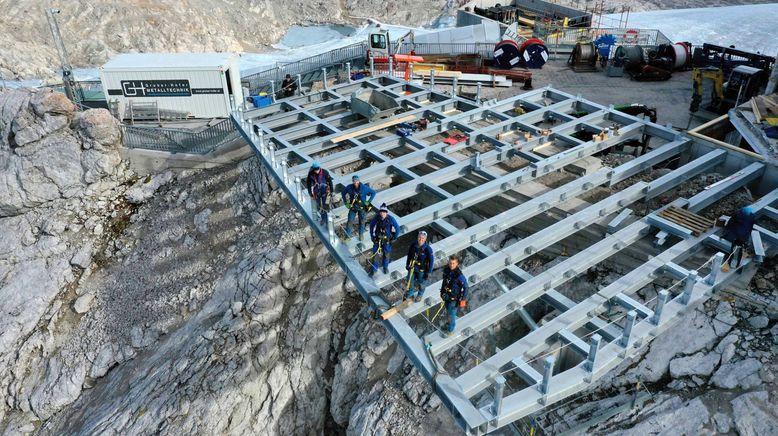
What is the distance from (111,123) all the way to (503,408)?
23.0 meters

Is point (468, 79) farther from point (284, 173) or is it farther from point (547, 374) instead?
point (547, 374)

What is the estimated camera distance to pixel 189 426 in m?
15.9

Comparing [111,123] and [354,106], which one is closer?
[354,106]

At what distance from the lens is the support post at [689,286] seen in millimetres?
10812

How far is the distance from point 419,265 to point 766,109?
15.0 meters

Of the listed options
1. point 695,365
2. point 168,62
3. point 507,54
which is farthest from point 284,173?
point 507,54

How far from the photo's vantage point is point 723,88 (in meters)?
22.3

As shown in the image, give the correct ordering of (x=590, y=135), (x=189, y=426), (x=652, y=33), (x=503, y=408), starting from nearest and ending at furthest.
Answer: (x=503, y=408) → (x=189, y=426) → (x=590, y=135) → (x=652, y=33)

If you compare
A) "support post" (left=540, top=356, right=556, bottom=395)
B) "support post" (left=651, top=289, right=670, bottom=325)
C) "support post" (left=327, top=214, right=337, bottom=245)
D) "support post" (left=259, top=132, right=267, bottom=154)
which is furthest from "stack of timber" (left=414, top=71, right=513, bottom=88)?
"support post" (left=540, top=356, right=556, bottom=395)

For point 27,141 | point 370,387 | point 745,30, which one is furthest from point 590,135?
point 745,30

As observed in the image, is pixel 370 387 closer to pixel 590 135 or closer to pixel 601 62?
pixel 590 135

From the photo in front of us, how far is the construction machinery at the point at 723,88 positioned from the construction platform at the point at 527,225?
4269mm

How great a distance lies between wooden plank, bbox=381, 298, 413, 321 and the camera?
1098 cm

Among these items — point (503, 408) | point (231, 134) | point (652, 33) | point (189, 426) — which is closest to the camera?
point (503, 408)
